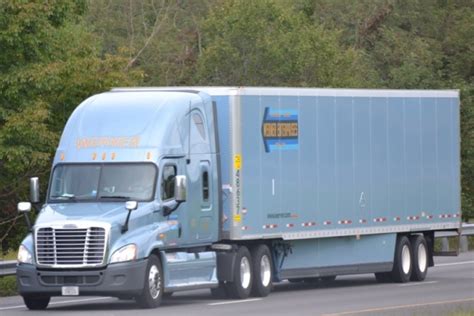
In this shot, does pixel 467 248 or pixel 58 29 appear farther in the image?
pixel 467 248

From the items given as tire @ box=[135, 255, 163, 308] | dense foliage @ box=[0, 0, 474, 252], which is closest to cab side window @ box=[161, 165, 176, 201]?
tire @ box=[135, 255, 163, 308]

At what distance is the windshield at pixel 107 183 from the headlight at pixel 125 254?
1.09m

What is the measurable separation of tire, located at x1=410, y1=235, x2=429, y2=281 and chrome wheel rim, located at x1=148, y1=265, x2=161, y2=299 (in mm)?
8390

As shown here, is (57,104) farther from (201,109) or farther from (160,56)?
(160,56)

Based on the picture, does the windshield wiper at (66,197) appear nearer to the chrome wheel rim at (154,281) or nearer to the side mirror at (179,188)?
the side mirror at (179,188)

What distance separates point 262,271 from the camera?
1007 inches

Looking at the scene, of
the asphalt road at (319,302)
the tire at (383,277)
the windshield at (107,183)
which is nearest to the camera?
the asphalt road at (319,302)

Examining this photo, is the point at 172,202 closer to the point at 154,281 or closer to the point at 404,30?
the point at 154,281

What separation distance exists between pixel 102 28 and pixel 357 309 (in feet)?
159

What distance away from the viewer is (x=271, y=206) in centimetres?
2584

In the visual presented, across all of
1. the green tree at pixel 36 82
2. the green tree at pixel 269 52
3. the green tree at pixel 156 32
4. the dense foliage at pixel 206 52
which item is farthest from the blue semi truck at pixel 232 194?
the green tree at pixel 156 32

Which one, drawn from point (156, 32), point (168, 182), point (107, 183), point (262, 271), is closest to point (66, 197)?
point (107, 183)

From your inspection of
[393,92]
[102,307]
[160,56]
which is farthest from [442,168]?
[160,56]

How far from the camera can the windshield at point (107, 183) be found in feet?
76.2
